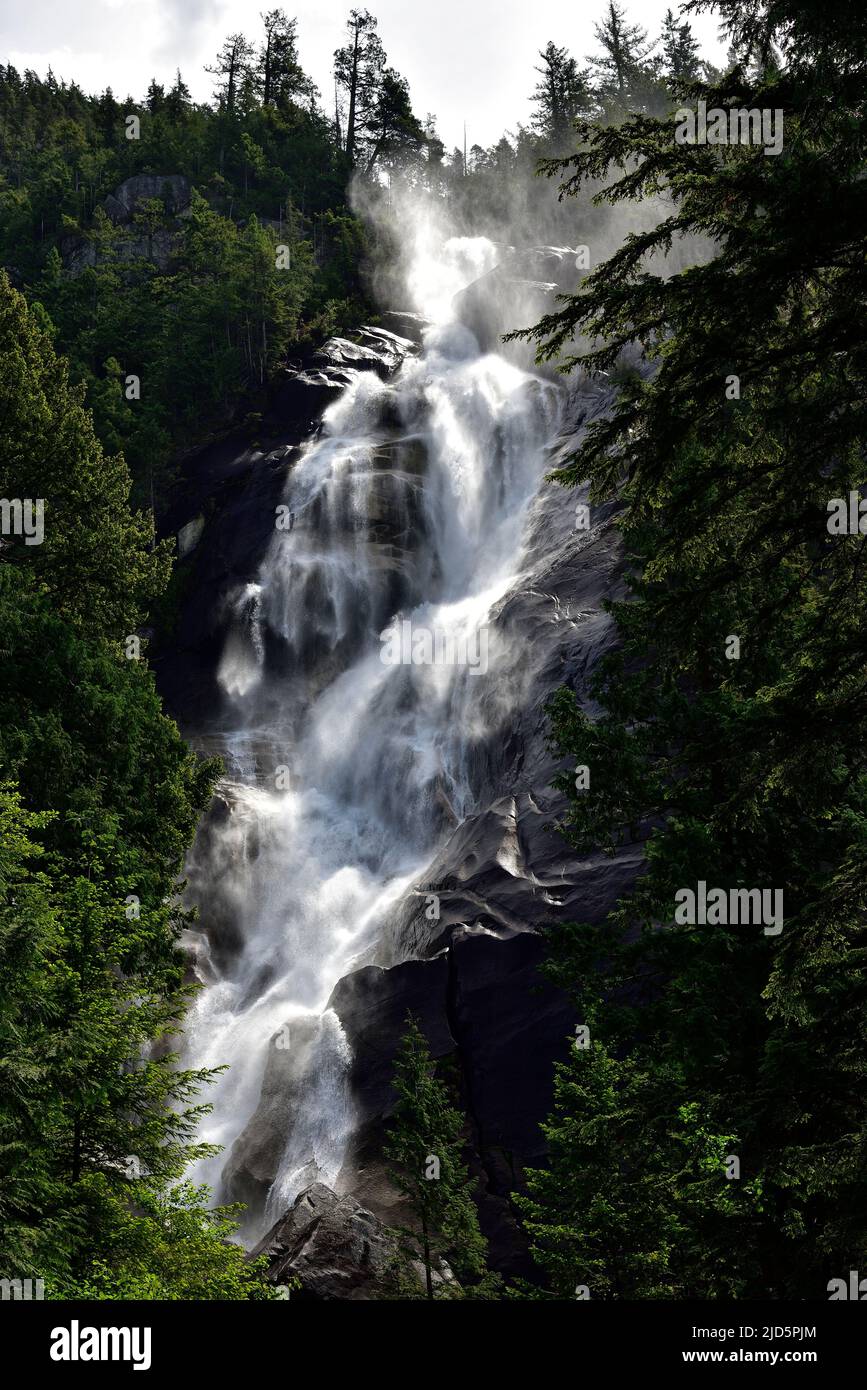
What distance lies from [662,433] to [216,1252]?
30.2ft

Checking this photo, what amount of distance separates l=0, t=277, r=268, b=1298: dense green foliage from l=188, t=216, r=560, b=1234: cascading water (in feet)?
10.2

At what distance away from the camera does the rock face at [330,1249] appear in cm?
1727

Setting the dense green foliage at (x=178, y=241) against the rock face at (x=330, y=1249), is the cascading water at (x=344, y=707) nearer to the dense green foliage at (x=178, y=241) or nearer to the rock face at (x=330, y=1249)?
the rock face at (x=330, y=1249)

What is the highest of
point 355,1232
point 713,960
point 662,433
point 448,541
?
point 448,541

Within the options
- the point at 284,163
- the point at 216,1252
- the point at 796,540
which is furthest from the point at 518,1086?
the point at 284,163

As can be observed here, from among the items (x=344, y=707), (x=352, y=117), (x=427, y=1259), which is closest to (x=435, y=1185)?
(x=427, y=1259)

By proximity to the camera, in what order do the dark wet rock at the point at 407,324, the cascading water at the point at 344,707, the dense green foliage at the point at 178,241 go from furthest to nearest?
the dark wet rock at the point at 407,324 → the dense green foliage at the point at 178,241 → the cascading water at the point at 344,707

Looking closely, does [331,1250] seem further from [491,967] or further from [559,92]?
[559,92]

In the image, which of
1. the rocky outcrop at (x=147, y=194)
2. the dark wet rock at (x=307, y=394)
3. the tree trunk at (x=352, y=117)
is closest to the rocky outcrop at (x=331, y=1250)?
the dark wet rock at (x=307, y=394)

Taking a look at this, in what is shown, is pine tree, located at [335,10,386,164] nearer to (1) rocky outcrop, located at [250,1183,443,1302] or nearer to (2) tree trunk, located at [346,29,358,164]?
(2) tree trunk, located at [346,29,358,164]

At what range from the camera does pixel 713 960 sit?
37.1 ft

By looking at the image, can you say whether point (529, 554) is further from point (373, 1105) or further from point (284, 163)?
point (284, 163)

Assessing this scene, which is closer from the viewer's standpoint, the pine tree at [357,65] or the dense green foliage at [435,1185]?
the dense green foliage at [435,1185]

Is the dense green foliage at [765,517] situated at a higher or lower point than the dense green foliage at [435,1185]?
higher
